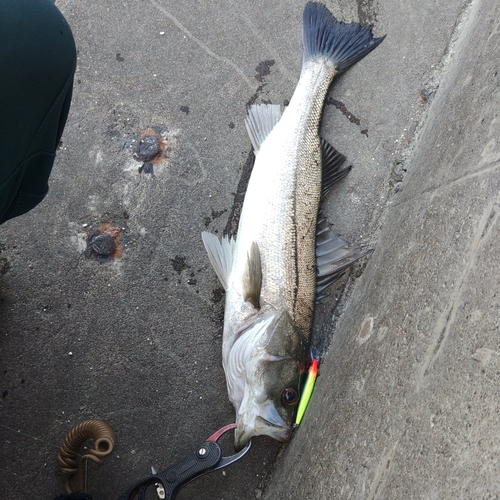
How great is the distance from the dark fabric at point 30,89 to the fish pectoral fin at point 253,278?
1.29 metres

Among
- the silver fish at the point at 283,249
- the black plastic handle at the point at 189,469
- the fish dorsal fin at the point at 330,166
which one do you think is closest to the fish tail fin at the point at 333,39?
the silver fish at the point at 283,249

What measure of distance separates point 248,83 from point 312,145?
2.53 feet

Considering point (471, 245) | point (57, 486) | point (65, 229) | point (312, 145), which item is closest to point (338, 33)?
point (312, 145)

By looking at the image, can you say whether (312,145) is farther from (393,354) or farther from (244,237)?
(393,354)

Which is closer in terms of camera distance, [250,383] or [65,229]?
[250,383]

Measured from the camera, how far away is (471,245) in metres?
2.14

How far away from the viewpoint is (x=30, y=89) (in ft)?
6.54

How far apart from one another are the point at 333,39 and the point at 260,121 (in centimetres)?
80

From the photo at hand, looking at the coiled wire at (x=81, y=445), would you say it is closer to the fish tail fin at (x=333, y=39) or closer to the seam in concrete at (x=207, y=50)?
the seam in concrete at (x=207, y=50)

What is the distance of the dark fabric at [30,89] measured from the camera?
192 cm

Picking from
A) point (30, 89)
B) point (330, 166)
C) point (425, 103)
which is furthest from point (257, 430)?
point (425, 103)

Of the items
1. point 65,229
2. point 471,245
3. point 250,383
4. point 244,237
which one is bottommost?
point 65,229

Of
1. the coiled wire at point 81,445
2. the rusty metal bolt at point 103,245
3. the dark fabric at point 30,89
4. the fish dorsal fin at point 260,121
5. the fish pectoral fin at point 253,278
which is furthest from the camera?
the fish dorsal fin at point 260,121

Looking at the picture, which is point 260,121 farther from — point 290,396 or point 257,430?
point 257,430
